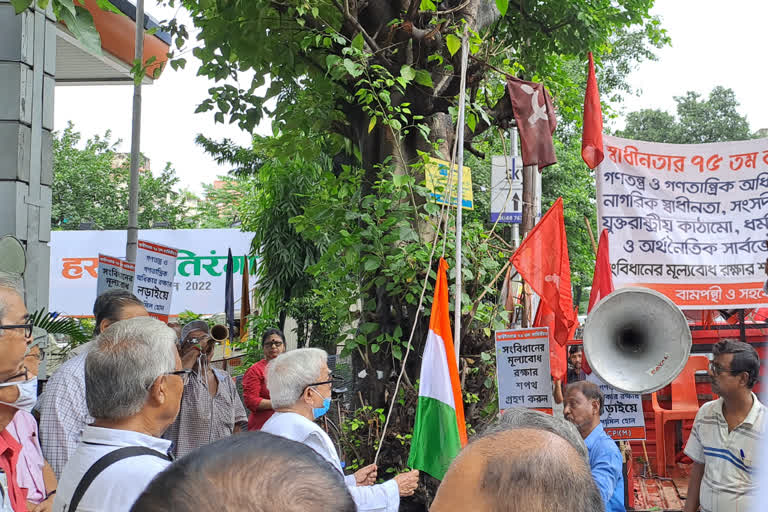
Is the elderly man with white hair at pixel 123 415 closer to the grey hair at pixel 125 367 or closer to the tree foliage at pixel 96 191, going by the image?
the grey hair at pixel 125 367

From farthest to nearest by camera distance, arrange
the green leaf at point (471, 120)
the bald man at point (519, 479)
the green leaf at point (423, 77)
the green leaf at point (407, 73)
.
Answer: the green leaf at point (471, 120)
the green leaf at point (423, 77)
the green leaf at point (407, 73)
the bald man at point (519, 479)

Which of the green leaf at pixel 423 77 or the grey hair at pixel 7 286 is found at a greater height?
the green leaf at pixel 423 77

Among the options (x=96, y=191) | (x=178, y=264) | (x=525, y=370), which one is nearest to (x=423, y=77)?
(x=525, y=370)

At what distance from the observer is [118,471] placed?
7.84 feet

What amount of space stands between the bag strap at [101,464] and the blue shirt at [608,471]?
258cm

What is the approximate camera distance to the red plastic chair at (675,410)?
990 centimetres

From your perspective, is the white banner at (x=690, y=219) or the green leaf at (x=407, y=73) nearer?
the white banner at (x=690, y=219)

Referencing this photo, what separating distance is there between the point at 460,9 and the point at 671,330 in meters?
3.47

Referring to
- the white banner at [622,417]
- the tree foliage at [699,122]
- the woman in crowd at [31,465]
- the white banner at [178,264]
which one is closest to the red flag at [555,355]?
the white banner at [622,417]

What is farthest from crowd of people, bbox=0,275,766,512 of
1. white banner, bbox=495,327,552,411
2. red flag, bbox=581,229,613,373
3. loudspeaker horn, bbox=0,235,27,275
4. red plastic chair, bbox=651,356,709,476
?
red plastic chair, bbox=651,356,709,476

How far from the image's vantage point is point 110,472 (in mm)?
2391

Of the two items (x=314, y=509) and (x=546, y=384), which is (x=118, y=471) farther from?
(x=546, y=384)

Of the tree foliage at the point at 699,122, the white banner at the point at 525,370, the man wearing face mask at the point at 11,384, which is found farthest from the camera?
the tree foliage at the point at 699,122

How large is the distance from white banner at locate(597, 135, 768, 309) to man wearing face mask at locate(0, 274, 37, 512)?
13.3ft
